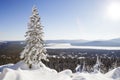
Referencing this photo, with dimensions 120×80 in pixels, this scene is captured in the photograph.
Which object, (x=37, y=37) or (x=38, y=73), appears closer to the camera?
(x=38, y=73)

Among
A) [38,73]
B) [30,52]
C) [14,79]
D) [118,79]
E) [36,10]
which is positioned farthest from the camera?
[36,10]

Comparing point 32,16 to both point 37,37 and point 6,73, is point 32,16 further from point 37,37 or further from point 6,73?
point 6,73

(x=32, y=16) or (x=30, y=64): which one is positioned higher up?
(x=32, y=16)

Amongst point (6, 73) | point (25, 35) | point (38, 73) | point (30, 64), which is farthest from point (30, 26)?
point (6, 73)

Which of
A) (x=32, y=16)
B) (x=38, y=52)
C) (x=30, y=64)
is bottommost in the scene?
(x=30, y=64)

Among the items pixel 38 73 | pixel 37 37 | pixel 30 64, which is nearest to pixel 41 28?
pixel 37 37

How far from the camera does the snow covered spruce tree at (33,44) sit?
43.6 meters

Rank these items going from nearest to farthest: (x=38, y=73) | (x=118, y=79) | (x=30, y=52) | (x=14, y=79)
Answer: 1. (x=14, y=79)
2. (x=38, y=73)
3. (x=118, y=79)
4. (x=30, y=52)

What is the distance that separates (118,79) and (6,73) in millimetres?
14852

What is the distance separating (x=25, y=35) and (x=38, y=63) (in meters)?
7.15

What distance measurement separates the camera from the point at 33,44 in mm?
43719

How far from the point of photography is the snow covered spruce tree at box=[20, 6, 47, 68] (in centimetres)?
4362

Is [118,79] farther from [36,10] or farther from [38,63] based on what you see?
[36,10]

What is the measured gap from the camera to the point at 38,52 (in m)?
43.9
